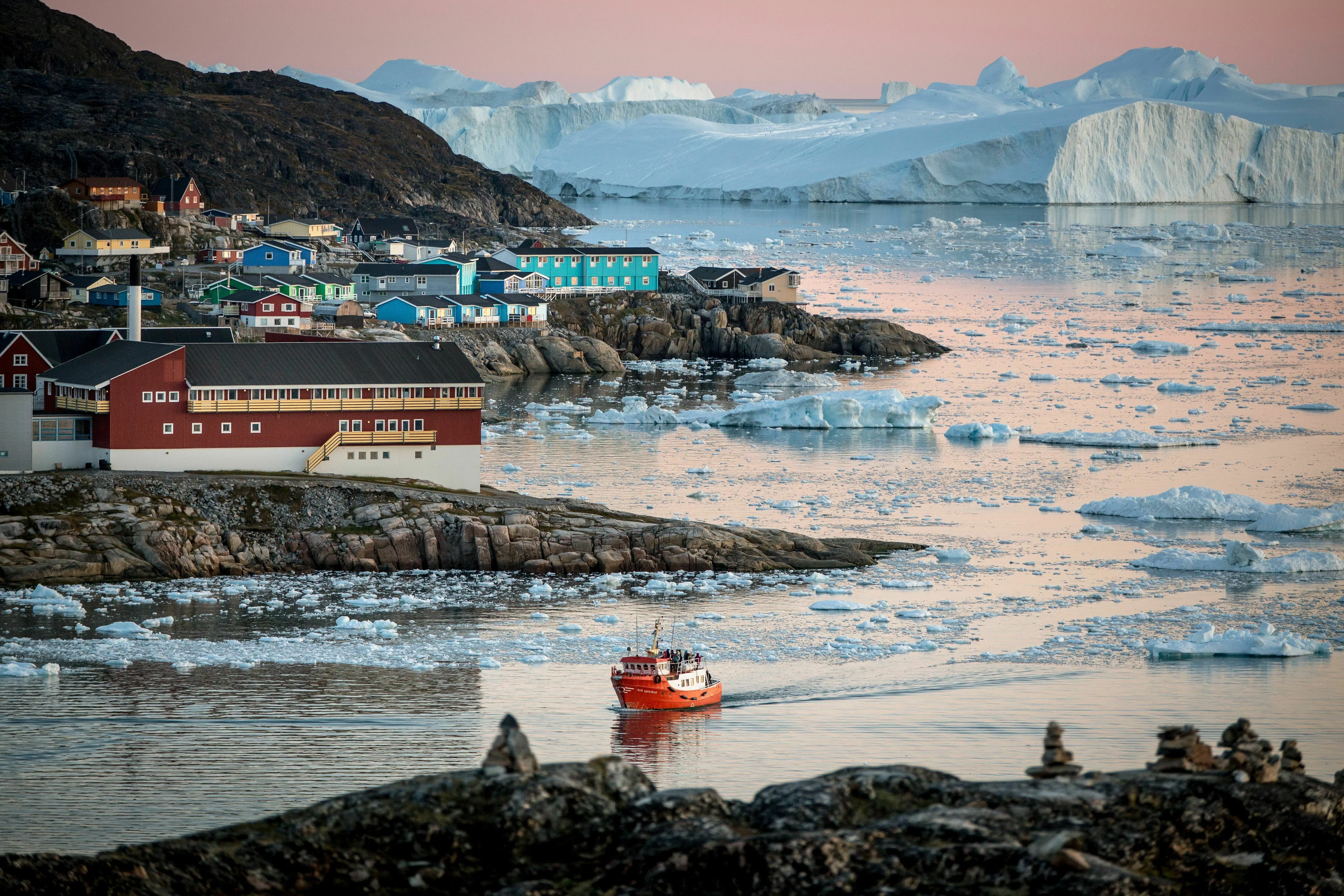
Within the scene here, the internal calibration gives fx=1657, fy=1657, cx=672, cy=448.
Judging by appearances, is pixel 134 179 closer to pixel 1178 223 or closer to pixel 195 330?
pixel 195 330

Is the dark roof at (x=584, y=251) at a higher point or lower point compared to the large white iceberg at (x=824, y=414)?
higher

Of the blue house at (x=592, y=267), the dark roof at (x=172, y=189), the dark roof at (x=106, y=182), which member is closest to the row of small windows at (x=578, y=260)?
the blue house at (x=592, y=267)

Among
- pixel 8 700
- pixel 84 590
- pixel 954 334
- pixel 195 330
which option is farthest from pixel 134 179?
pixel 8 700

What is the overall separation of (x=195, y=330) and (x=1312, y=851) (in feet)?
105

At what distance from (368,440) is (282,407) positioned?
1.90m

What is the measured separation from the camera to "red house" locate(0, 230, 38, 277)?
6184 cm

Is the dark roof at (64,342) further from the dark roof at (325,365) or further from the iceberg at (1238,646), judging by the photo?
the iceberg at (1238,646)

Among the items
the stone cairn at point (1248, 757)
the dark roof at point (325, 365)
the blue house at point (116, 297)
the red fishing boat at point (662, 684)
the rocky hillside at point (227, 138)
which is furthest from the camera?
the rocky hillside at point (227, 138)

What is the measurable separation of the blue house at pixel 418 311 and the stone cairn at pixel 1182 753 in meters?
51.7

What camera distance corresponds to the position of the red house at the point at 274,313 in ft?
186

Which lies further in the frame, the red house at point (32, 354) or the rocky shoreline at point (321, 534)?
the red house at point (32, 354)

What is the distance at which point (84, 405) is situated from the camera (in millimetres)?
33156

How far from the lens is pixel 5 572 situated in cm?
2927

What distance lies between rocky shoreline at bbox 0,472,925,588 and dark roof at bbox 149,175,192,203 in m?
51.5
